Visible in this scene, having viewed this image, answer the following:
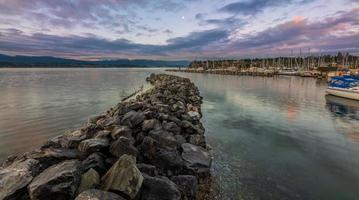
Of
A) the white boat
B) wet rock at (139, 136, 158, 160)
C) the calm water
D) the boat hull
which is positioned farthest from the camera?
the white boat

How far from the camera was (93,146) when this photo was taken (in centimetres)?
611

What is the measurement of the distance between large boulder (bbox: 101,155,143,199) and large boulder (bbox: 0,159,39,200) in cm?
144

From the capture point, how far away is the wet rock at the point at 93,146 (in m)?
6.08

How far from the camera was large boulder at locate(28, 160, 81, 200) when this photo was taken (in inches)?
165

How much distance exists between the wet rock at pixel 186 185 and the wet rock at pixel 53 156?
243cm

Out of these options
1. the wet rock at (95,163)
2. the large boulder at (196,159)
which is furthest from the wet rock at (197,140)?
the wet rock at (95,163)

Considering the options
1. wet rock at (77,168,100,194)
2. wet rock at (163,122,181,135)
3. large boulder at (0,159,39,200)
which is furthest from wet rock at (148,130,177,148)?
large boulder at (0,159,39,200)

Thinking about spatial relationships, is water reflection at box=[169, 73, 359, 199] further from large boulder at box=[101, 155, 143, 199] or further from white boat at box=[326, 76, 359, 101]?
white boat at box=[326, 76, 359, 101]

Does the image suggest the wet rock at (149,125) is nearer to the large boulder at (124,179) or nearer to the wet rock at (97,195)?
the large boulder at (124,179)

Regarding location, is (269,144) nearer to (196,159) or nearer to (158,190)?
(196,159)

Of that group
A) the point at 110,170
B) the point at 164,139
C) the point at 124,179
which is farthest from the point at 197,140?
the point at 124,179

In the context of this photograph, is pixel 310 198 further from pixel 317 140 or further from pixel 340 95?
pixel 340 95

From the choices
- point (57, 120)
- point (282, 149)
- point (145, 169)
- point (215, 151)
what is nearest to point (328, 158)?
point (282, 149)

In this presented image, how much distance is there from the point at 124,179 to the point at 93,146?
1998 mm
